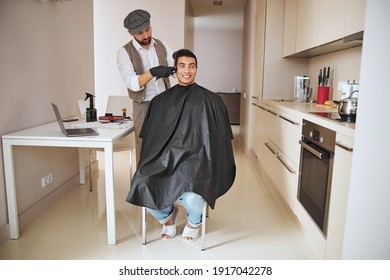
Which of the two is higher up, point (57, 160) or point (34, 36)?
point (34, 36)

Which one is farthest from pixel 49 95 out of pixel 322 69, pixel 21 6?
pixel 322 69

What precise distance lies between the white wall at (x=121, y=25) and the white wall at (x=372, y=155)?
13.4 ft

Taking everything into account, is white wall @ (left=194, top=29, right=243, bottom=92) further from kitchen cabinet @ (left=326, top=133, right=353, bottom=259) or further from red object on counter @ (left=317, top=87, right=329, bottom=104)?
kitchen cabinet @ (left=326, top=133, right=353, bottom=259)

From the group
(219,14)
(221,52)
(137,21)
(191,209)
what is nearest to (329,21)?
(137,21)

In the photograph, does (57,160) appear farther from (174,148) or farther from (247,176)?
(247,176)

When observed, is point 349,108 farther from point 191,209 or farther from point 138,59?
point 138,59

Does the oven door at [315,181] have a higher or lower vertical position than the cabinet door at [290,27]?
lower

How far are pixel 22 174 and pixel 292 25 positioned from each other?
121 inches

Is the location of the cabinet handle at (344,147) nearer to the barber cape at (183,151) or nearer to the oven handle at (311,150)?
the oven handle at (311,150)

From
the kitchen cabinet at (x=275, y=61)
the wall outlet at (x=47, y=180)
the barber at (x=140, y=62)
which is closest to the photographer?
the barber at (x=140, y=62)

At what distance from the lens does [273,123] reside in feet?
10.8

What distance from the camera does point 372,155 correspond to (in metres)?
1.38

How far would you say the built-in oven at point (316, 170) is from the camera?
1.84 m

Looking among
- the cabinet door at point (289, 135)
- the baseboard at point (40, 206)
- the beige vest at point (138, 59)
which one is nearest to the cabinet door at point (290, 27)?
the cabinet door at point (289, 135)
